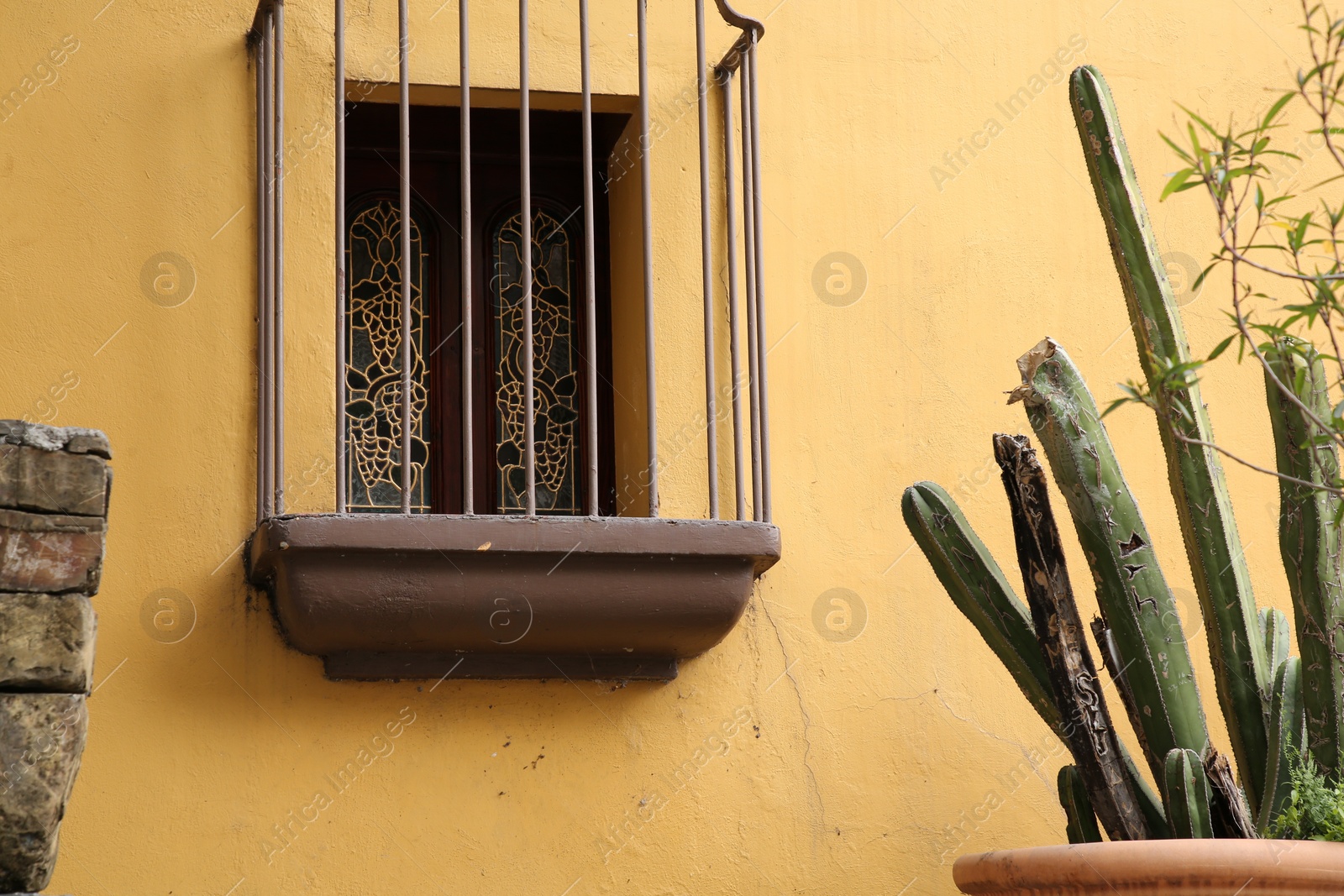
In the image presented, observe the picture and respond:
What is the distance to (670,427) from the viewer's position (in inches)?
131

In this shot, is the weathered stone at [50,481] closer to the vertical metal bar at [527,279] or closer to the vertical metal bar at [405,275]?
the vertical metal bar at [405,275]

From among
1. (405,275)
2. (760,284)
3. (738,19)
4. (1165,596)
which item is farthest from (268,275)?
(1165,596)

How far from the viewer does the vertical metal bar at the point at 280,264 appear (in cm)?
296

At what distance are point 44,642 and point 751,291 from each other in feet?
5.77

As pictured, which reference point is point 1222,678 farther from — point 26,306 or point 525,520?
point 26,306

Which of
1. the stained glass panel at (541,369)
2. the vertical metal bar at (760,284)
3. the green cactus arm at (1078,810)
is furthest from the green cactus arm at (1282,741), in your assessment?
the stained glass panel at (541,369)

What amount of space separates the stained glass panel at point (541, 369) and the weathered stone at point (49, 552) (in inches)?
57.3

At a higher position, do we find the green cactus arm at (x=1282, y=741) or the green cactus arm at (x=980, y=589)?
the green cactus arm at (x=980, y=589)

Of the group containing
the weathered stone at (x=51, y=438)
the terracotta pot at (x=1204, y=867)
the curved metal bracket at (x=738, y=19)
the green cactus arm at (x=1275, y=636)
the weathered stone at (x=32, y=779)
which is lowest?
the terracotta pot at (x=1204, y=867)

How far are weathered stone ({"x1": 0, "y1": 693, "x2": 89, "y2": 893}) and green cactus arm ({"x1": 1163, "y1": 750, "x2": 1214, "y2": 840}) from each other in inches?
65.9

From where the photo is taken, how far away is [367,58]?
3.32 m

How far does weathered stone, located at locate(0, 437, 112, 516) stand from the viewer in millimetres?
1857

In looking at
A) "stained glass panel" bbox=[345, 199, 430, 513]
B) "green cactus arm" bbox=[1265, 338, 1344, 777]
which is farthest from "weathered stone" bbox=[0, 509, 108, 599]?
"green cactus arm" bbox=[1265, 338, 1344, 777]

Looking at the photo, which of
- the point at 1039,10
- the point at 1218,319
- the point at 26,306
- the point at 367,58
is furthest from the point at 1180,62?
the point at 26,306
